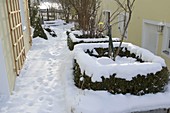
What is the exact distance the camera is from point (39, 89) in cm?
457

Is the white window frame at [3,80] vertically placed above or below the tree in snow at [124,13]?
below

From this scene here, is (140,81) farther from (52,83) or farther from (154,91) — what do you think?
(52,83)

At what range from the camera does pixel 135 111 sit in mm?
3389

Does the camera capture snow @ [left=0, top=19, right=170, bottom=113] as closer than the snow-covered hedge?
Yes

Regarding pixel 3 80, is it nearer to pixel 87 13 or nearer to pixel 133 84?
pixel 133 84

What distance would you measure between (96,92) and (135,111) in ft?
2.43

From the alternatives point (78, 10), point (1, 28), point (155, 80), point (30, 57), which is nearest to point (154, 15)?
point (78, 10)

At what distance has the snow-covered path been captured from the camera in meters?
3.75

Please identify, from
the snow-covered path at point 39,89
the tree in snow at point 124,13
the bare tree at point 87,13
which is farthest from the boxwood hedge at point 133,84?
the bare tree at point 87,13

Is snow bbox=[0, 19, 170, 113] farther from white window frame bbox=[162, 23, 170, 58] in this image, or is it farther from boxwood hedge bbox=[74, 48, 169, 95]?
white window frame bbox=[162, 23, 170, 58]

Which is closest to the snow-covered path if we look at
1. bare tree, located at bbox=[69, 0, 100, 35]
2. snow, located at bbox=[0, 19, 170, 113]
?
snow, located at bbox=[0, 19, 170, 113]

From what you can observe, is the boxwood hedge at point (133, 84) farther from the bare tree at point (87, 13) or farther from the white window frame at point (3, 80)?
the bare tree at point (87, 13)

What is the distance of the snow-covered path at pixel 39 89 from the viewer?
12.3ft

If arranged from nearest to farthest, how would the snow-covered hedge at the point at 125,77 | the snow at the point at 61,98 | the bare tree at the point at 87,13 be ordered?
the snow at the point at 61,98
the snow-covered hedge at the point at 125,77
the bare tree at the point at 87,13
